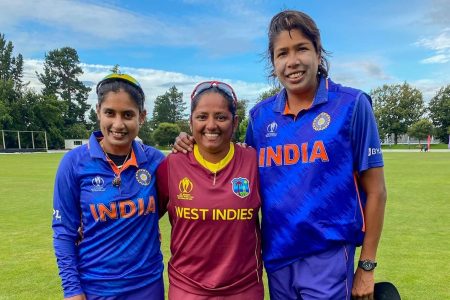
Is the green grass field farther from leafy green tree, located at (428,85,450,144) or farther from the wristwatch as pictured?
leafy green tree, located at (428,85,450,144)

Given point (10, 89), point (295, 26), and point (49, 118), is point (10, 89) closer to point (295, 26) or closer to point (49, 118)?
point (49, 118)

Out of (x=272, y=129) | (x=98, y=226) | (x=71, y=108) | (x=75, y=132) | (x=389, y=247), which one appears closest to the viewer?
(x=98, y=226)

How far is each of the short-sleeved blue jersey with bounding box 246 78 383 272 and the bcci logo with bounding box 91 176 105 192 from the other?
1190 mm

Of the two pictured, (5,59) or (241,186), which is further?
(5,59)

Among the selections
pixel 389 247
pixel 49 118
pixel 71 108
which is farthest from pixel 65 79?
pixel 389 247

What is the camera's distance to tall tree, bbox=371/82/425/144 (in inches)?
3415

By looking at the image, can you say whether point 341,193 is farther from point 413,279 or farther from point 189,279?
point 413,279

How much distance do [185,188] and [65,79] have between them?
338ft

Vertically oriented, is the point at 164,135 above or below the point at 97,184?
above

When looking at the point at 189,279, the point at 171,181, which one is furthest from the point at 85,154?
the point at 189,279

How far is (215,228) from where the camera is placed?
2.80 meters

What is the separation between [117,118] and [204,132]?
64cm

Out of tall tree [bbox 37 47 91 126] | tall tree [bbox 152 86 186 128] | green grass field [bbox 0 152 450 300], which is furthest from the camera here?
tall tree [bbox 152 86 186 128]

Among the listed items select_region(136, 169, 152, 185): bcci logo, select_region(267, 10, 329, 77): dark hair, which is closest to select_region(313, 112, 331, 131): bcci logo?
select_region(267, 10, 329, 77): dark hair
